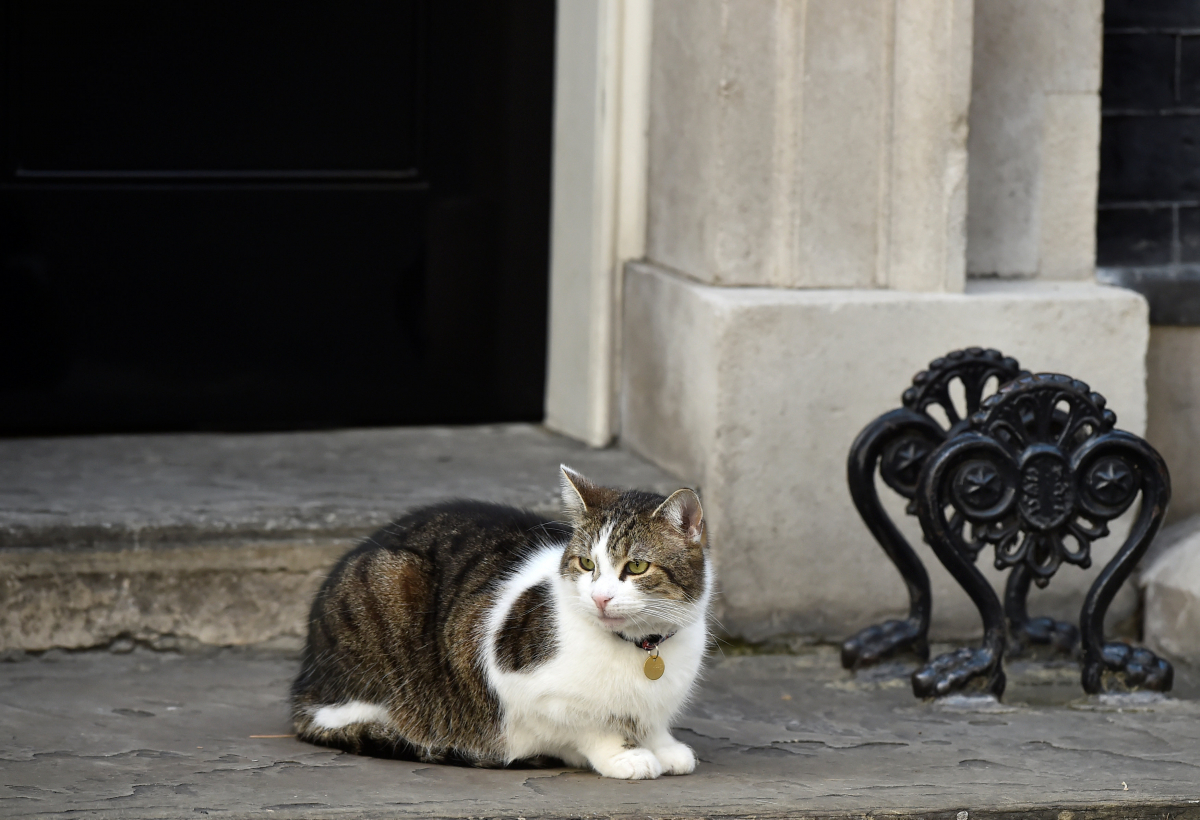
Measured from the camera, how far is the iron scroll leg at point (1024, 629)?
430 cm

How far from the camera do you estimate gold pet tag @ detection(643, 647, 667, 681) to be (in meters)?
3.31

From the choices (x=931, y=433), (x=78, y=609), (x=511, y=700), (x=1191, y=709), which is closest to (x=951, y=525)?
(x=931, y=433)

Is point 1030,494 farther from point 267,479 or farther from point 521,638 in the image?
point 267,479

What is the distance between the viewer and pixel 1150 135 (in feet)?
16.6

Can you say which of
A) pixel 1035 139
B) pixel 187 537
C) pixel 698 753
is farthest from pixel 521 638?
pixel 1035 139

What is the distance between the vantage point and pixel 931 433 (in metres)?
4.08

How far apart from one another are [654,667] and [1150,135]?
2.79 meters

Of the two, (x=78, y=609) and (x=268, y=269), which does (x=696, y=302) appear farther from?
(x=78, y=609)

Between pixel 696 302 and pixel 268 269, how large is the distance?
1.54 meters

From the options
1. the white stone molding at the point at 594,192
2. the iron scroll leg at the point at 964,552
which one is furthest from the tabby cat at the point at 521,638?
the white stone molding at the point at 594,192

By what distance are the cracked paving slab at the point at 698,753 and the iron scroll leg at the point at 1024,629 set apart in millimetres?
104

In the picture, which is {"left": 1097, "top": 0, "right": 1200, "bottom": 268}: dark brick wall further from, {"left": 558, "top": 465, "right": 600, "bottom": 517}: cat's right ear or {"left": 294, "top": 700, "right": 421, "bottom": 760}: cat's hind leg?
{"left": 294, "top": 700, "right": 421, "bottom": 760}: cat's hind leg

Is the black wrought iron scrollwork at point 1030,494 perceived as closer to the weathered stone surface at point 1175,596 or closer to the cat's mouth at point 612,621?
the weathered stone surface at point 1175,596

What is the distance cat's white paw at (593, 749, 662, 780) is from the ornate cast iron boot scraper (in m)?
0.96
